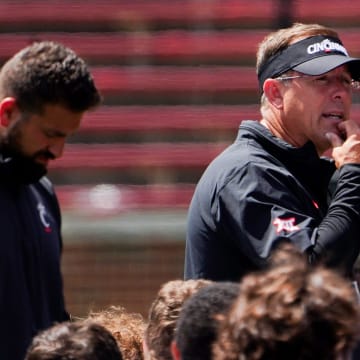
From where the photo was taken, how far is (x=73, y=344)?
2.99 m

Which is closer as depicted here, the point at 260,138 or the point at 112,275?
the point at 260,138

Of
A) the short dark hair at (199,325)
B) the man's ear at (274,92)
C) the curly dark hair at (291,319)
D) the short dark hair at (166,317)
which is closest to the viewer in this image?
the curly dark hair at (291,319)

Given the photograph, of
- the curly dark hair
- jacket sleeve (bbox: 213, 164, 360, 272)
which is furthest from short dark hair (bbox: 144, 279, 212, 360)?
the curly dark hair

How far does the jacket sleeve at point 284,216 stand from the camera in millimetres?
3406

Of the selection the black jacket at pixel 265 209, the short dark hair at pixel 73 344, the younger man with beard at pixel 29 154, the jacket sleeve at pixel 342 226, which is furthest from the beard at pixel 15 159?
the jacket sleeve at pixel 342 226

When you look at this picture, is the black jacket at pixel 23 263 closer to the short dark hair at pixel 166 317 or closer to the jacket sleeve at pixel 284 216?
the short dark hair at pixel 166 317

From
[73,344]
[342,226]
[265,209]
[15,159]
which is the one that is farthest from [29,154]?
[342,226]

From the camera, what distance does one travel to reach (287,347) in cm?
227

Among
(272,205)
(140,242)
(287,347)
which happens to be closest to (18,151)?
(272,205)

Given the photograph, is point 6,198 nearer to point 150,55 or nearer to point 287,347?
point 287,347

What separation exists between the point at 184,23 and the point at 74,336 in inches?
149

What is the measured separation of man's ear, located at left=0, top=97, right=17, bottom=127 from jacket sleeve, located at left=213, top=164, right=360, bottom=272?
2.14 ft

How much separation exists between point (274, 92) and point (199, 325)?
124 centimetres

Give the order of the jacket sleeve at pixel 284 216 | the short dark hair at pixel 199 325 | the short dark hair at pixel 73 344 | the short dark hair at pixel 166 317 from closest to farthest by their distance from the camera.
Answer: the short dark hair at pixel 199 325 < the short dark hair at pixel 73 344 < the short dark hair at pixel 166 317 < the jacket sleeve at pixel 284 216
